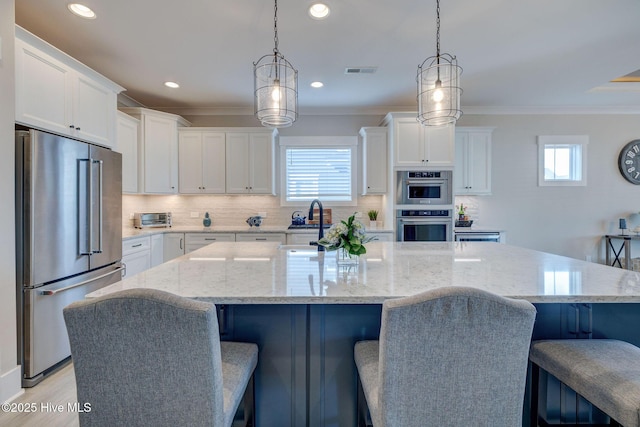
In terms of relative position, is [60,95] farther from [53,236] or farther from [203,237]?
[203,237]

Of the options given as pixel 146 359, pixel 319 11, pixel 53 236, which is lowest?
pixel 146 359

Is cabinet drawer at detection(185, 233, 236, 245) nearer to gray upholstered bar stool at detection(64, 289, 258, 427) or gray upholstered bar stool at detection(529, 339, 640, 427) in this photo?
gray upholstered bar stool at detection(64, 289, 258, 427)

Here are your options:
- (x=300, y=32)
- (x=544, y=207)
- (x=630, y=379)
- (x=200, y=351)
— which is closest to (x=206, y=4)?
(x=300, y=32)

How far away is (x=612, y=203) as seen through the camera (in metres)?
4.78

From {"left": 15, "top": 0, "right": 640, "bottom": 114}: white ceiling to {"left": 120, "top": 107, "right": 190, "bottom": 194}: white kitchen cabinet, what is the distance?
0.30 meters

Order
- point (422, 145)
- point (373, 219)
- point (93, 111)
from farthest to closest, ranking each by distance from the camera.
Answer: point (373, 219), point (422, 145), point (93, 111)

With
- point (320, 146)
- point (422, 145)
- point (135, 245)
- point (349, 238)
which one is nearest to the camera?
point (349, 238)

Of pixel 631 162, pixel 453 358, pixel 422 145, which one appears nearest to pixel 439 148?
pixel 422 145

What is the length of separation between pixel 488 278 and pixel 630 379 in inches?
21.5

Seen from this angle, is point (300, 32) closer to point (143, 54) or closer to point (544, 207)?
point (143, 54)

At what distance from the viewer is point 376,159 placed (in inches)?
174

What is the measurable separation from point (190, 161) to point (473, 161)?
160 inches

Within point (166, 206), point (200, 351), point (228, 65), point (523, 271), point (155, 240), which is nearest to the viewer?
point (200, 351)

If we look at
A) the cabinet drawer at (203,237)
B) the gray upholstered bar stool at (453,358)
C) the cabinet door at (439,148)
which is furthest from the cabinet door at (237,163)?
the gray upholstered bar stool at (453,358)
